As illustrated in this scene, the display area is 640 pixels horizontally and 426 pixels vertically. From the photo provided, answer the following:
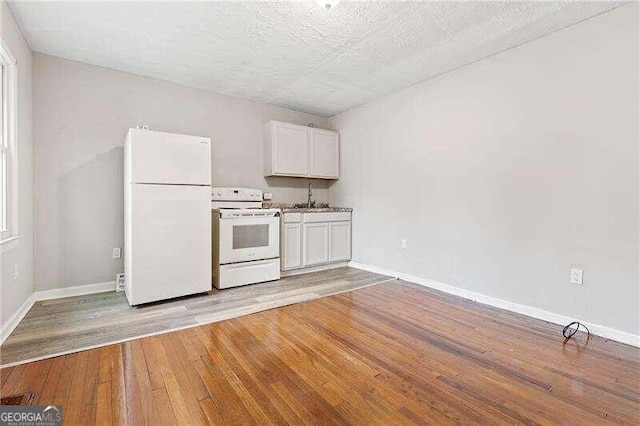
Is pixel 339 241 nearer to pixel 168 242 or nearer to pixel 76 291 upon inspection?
pixel 168 242

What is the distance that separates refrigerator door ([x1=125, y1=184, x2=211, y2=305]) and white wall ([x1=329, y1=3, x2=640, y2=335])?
2427 millimetres

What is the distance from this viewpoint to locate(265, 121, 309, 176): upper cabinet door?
437 cm

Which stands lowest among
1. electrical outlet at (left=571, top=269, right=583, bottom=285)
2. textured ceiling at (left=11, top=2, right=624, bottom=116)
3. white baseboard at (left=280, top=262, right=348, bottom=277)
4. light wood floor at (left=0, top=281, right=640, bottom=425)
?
light wood floor at (left=0, top=281, right=640, bottom=425)

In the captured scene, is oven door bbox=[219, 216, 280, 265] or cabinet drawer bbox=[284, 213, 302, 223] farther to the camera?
cabinet drawer bbox=[284, 213, 302, 223]

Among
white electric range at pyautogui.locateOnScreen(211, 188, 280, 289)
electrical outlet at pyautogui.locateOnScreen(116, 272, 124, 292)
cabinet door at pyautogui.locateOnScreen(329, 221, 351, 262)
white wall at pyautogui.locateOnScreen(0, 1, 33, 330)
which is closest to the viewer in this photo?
white wall at pyautogui.locateOnScreen(0, 1, 33, 330)

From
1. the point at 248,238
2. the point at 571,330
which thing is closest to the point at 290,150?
Answer: the point at 248,238

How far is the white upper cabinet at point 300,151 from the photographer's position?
4.39m

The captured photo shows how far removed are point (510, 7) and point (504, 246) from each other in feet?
6.69

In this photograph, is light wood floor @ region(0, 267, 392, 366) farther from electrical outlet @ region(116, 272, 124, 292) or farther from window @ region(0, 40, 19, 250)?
window @ region(0, 40, 19, 250)

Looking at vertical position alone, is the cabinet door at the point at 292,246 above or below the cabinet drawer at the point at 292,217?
below

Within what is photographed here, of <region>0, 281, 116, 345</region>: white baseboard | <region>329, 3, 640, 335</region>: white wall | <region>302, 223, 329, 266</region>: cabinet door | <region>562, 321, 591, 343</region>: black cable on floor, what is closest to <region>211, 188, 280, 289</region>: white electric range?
<region>302, 223, 329, 266</region>: cabinet door

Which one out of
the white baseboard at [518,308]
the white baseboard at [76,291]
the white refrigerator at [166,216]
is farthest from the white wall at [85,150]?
the white baseboard at [518,308]

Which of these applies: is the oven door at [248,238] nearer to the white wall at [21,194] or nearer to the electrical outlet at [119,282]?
the electrical outlet at [119,282]

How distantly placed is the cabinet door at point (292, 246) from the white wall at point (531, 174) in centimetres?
125
